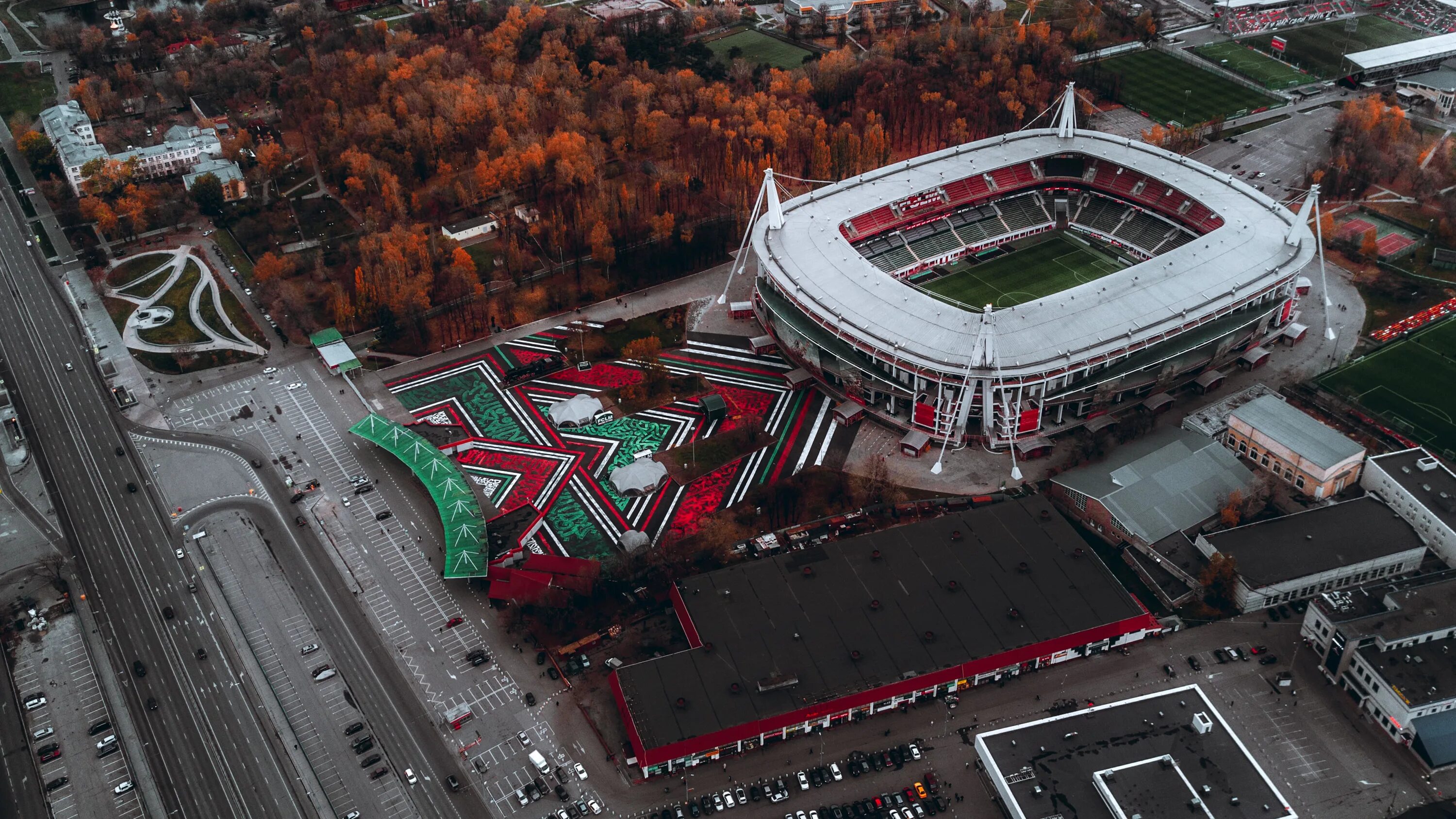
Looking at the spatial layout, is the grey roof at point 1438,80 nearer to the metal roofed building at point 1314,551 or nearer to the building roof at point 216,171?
the metal roofed building at point 1314,551

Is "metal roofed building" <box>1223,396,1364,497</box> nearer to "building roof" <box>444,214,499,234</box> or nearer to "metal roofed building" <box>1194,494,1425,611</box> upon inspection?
"metal roofed building" <box>1194,494,1425,611</box>

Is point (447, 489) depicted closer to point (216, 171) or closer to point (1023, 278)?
point (1023, 278)

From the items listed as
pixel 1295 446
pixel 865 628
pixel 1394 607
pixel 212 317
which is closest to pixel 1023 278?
pixel 1295 446

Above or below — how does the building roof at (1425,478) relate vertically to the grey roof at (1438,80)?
below

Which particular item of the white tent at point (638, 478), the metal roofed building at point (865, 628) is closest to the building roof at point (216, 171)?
the white tent at point (638, 478)

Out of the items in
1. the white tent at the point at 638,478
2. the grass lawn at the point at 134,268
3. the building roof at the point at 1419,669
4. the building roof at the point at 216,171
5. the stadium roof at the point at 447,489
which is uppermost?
the building roof at the point at 216,171

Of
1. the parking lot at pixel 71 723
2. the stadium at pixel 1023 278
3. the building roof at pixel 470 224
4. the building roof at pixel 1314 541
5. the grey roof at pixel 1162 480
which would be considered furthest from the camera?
the building roof at pixel 470 224

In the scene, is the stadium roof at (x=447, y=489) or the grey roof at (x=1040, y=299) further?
the grey roof at (x=1040, y=299)
